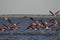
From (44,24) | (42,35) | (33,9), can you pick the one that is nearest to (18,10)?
(33,9)

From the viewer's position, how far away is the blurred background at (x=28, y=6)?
5.69 ft

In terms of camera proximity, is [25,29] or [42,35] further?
[25,29]

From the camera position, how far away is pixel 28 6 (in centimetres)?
175

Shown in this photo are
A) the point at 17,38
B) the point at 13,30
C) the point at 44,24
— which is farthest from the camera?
the point at 44,24

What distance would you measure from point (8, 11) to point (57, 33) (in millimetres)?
822

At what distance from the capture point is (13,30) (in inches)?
46.3

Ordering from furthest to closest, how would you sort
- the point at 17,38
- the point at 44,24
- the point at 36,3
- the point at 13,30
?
the point at 36,3 → the point at 44,24 → the point at 13,30 → the point at 17,38

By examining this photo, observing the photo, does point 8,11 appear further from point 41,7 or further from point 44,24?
point 44,24

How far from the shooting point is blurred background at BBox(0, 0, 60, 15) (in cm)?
173

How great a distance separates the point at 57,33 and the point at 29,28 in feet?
0.78

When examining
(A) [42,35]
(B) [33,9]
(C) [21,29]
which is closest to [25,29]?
(C) [21,29]

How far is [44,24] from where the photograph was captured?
133 centimetres

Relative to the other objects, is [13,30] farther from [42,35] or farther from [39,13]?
[39,13]

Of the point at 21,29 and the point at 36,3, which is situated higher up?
the point at 36,3
